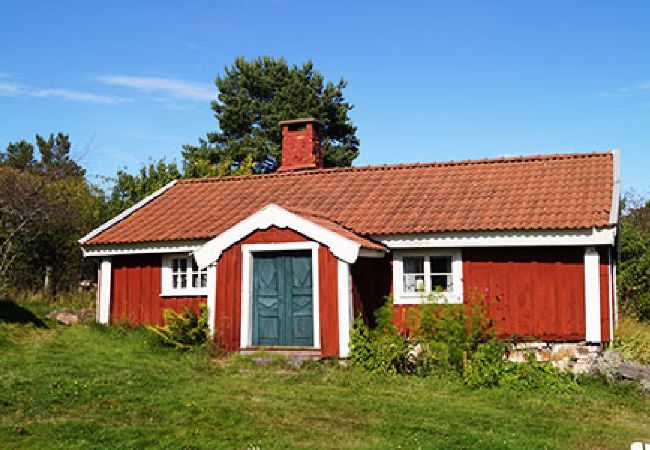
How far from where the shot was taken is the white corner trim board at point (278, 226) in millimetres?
13938

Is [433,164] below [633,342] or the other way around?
the other way around

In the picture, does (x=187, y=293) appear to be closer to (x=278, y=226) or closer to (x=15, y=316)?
(x=278, y=226)

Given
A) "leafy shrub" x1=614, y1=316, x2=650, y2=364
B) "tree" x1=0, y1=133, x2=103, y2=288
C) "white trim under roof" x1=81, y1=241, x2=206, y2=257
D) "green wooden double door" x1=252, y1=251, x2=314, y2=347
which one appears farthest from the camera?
"tree" x1=0, y1=133, x2=103, y2=288

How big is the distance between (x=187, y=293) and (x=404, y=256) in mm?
5303

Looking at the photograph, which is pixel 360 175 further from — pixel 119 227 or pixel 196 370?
pixel 196 370

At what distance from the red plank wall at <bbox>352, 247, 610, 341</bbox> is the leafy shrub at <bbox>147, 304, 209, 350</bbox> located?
3314 millimetres

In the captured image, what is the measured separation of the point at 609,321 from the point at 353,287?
196 inches

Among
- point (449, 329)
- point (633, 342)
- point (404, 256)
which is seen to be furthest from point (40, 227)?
point (633, 342)

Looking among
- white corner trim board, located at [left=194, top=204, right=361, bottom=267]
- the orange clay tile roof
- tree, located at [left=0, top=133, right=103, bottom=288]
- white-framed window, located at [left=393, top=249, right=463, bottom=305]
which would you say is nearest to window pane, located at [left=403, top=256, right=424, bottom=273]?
white-framed window, located at [left=393, top=249, right=463, bottom=305]

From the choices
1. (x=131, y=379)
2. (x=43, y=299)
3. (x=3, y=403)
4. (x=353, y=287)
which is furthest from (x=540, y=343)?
(x=43, y=299)

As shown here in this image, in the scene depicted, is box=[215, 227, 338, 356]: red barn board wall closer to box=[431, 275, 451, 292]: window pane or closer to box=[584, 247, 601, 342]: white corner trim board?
box=[431, 275, 451, 292]: window pane

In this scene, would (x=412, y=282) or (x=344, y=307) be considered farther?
(x=412, y=282)

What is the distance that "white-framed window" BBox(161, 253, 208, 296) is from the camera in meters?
17.2

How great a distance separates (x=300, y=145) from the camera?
21.3 metres
